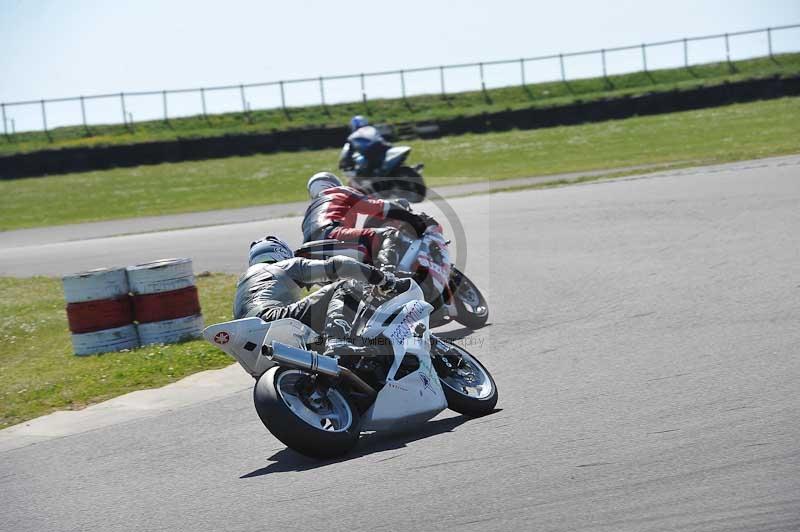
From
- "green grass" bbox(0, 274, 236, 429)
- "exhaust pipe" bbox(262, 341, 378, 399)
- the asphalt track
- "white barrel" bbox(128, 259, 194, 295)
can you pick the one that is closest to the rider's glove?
"exhaust pipe" bbox(262, 341, 378, 399)

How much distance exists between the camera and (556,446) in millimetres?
5160

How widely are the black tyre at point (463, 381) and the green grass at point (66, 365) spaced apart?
8.86 ft

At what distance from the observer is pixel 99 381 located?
8414 millimetres

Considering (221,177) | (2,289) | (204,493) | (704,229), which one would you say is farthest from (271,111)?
(204,493)

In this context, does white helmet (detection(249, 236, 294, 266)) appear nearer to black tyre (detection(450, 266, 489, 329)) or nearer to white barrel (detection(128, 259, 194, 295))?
black tyre (detection(450, 266, 489, 329))

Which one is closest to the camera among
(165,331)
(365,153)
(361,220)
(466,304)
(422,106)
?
(361,220)

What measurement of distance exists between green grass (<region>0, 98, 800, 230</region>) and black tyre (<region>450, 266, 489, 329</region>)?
660 inches

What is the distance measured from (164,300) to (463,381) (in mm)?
4101

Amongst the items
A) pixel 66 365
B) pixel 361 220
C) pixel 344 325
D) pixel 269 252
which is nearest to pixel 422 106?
pixel 361 220

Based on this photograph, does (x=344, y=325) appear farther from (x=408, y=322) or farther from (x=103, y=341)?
(x=103, y=341)

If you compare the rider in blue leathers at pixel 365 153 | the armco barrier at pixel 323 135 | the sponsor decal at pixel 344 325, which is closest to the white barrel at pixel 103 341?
the sponsor decal at pixel 344 325

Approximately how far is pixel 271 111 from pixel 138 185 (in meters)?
12.4

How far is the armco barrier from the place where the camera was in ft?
113

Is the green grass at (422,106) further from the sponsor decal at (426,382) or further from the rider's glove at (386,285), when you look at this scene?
the sponsor decal at (426,382)
